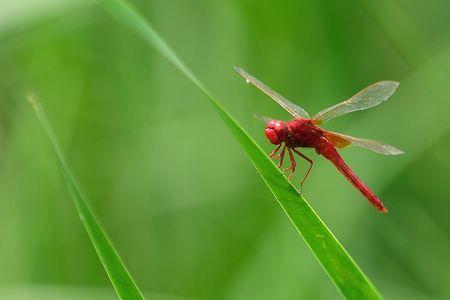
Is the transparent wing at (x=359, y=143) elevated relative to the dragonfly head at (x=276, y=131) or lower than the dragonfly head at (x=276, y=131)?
lower

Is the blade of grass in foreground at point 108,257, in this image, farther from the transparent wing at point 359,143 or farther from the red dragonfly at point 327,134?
the transparent wing at point 359,143

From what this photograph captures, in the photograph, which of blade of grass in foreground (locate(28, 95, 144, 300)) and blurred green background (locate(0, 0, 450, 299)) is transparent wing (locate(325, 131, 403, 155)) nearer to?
blurred green background (locate(0, 0, 450, 299))

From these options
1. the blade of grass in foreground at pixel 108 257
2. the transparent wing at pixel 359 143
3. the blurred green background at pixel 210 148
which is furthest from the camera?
the blurred green background at pixel 210 148

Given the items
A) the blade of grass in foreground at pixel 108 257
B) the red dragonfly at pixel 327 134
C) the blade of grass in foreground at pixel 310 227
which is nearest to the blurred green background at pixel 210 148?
the red dragonfly at pixel 327 134

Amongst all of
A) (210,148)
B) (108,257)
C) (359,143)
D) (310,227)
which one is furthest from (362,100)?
(210,148)

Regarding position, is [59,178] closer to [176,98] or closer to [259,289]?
[176,98]

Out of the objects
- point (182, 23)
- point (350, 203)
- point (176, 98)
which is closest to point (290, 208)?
point (350, 203)

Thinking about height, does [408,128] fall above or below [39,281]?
below
